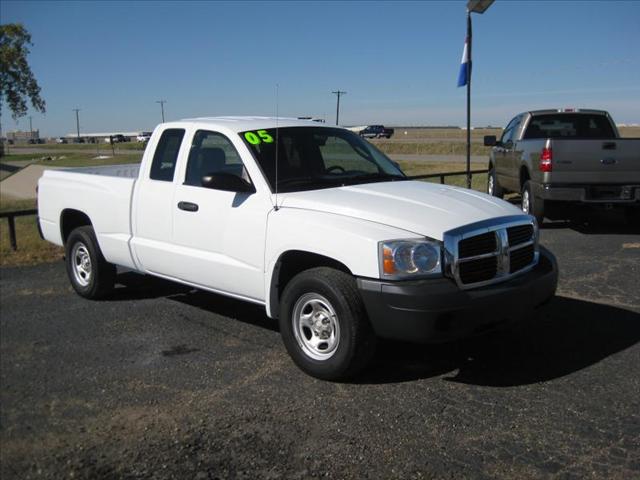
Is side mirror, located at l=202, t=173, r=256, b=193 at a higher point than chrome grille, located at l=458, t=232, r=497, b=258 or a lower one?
higher

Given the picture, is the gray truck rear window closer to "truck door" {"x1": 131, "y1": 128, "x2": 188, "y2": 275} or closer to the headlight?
"truck door" {"x1": 131, "y1": 128, "x2": 188, "y2": 275}

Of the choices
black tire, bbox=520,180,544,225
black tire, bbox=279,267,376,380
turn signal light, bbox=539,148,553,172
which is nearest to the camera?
black tire, bbox=279,267,376,380

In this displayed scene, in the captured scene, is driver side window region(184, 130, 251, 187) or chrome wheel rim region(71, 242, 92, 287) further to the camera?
chrome wheel rim region(71, 242, 92, 287)

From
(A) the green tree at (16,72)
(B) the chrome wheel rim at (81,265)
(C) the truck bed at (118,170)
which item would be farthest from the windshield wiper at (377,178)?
(A) the green tree at (16,72)

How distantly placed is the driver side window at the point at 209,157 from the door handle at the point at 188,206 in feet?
0.61

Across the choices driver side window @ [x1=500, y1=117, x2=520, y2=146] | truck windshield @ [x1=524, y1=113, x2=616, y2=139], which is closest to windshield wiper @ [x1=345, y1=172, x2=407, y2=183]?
truck windshield @ [x1=524, y1=113, x2=616, y2=139]

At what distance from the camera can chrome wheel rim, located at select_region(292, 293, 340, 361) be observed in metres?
4.23

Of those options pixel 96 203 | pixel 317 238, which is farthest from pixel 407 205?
pixel 96 203

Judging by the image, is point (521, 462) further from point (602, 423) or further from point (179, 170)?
point (179, 170)

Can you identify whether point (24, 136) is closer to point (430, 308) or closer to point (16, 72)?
point (16, 72)

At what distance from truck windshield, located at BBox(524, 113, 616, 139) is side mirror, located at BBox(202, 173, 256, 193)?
26.9ft

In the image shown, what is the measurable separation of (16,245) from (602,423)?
863 cm

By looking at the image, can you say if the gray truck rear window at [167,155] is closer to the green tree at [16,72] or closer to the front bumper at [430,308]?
the front bumper at [430,308]

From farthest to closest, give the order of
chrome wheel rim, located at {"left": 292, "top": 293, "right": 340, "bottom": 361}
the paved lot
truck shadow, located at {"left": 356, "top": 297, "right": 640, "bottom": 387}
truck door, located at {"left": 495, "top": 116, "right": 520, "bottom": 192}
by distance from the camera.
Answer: truck door, located at {"left": 495, "top": 116, "right": 520, "bottom": 192} → truck shadow, located at {"left": 356, "top": 297, "right": 640, "bottom": 387} → chrome wheel rim, located at {"left": 292, "top": 293, "right": 340, "bottom": 361} → the paved lot
